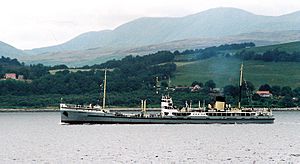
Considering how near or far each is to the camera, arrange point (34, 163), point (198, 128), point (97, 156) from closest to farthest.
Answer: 1. point (34, 163)
2. point (97, 156)
3. point (198, 128)

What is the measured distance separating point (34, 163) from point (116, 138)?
3456 centimetres

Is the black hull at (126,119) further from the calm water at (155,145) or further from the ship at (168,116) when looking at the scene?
the calm water at (155,145)

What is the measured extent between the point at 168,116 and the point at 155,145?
51406mm

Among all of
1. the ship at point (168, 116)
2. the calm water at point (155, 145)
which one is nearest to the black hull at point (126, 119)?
the ship at point (168, 116)

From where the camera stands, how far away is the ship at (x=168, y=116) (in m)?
146

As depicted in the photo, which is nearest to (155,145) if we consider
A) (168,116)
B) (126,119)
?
(126,119)

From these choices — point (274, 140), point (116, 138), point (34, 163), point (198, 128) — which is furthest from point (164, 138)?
point (34, 163)

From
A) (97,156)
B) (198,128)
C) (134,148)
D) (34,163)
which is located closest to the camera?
(34,163)

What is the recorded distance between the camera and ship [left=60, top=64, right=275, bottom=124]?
146250 millimetres

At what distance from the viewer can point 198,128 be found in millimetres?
136375

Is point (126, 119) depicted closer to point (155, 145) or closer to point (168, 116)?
point (168, 116)

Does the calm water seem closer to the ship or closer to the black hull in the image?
the black hull

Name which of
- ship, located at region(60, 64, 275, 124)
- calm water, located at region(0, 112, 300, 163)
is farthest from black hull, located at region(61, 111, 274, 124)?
calm water, located at region(0, 112, 300, 163)

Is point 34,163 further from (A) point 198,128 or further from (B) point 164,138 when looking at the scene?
(A) point 198,128
